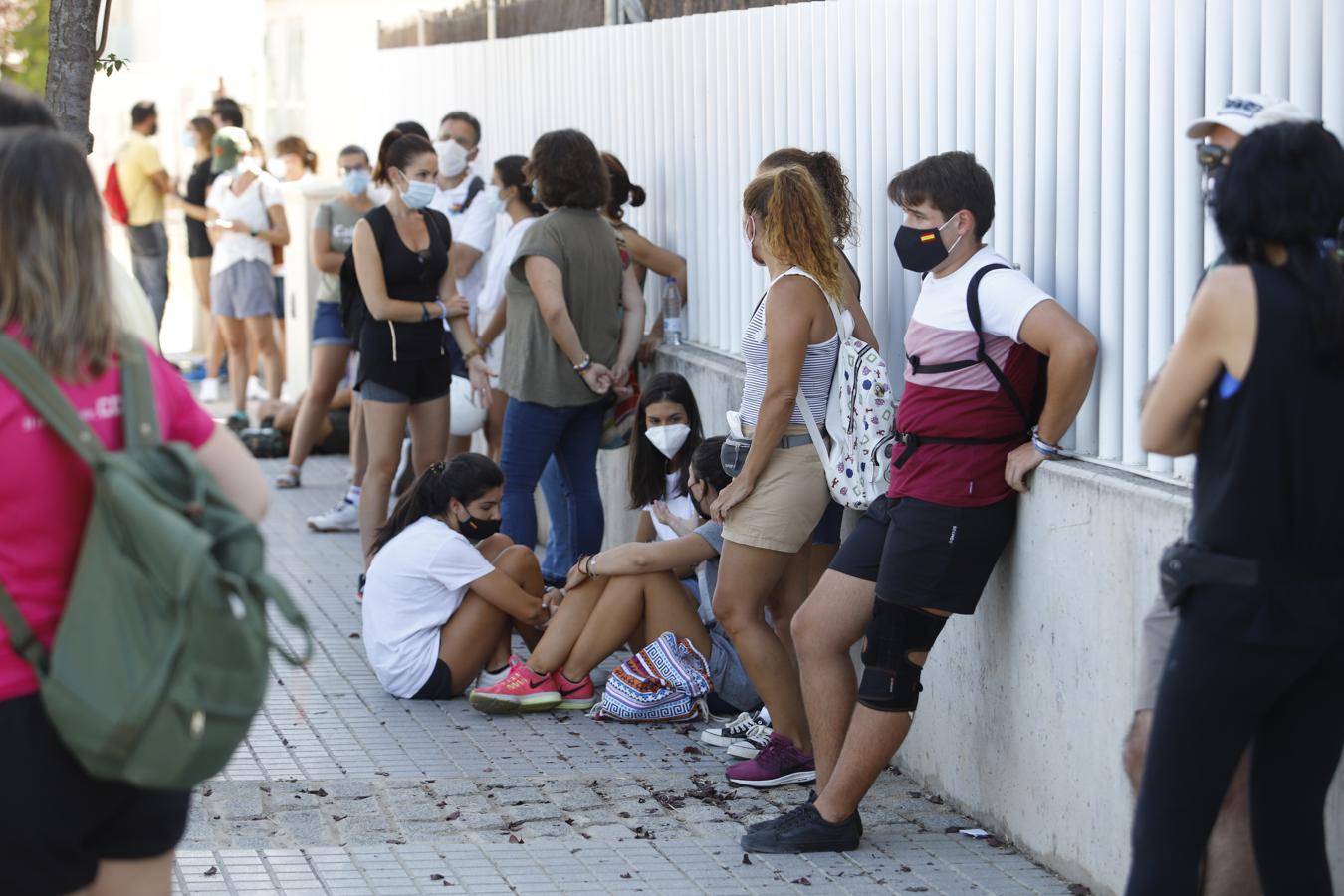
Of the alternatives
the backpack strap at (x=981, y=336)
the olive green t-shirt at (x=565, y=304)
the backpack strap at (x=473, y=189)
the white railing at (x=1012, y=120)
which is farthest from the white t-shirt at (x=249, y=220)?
the backpack strap at (x=981, y=336)

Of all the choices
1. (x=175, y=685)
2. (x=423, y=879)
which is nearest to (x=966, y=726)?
(x=423, y=879)

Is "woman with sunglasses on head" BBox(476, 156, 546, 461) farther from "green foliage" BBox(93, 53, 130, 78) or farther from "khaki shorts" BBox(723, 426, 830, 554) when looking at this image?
"khaki shorts" BBox(723, 426, 830, 554)

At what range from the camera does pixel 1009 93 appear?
5.45 meters

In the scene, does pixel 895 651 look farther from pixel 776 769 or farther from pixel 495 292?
pixel 495 292

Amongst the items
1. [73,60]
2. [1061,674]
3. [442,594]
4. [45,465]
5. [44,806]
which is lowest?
[442,594]

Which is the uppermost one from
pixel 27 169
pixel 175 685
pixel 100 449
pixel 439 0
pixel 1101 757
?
pixel 439 0

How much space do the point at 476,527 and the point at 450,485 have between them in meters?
0.19

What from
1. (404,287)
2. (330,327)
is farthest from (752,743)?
(330,327)

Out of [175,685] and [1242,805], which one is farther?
[1242,805]

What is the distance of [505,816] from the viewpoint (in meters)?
5.56

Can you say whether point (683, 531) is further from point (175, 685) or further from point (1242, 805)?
point (175, 685)

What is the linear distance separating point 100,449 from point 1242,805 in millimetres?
2300

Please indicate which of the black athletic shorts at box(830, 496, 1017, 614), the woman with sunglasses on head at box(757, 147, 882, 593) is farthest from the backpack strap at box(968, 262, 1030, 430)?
the woman with sunglasses on head at box(757, 147, 882, 593)

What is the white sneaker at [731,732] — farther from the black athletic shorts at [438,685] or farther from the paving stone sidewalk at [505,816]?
the black athletic shorts at [438,685]
